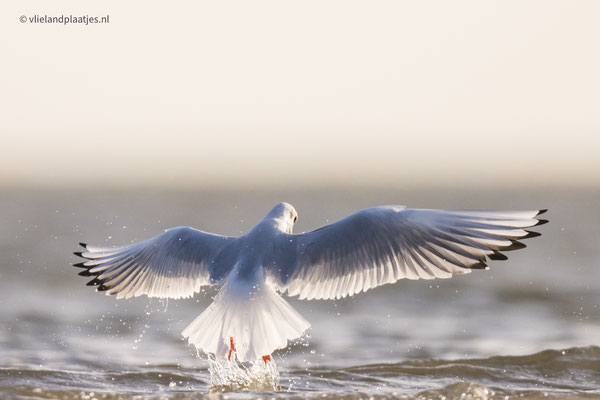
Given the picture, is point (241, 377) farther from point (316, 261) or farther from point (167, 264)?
point (316, 261)

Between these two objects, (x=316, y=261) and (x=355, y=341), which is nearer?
(x=316, y=261)

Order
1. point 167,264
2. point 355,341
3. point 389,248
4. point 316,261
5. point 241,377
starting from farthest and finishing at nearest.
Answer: point 355,341 → point 167,264 → point 241,377 → point 316,261 → point 389,248

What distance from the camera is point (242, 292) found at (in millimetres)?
7105

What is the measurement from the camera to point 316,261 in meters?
7.28

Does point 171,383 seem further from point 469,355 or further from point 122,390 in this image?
point 469,355

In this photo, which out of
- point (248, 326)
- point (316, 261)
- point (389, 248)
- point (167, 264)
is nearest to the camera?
point (248, 326)

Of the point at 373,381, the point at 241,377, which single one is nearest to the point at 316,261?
the point at 241,377

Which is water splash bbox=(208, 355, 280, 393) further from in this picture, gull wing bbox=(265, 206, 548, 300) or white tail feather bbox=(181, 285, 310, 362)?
gull wing bbox=(265, 206, 548, 300)

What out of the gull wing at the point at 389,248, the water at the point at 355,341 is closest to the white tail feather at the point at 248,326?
the gull wing at the point at 389,248

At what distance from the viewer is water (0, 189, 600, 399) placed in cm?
768

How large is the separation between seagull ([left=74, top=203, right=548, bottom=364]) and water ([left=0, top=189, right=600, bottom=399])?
2.19 feet

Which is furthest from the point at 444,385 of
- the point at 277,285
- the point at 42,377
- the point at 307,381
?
the point at 42,377

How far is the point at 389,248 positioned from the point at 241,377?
1637 millimetres

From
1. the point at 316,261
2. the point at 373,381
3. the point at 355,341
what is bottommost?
the point at 373,381
